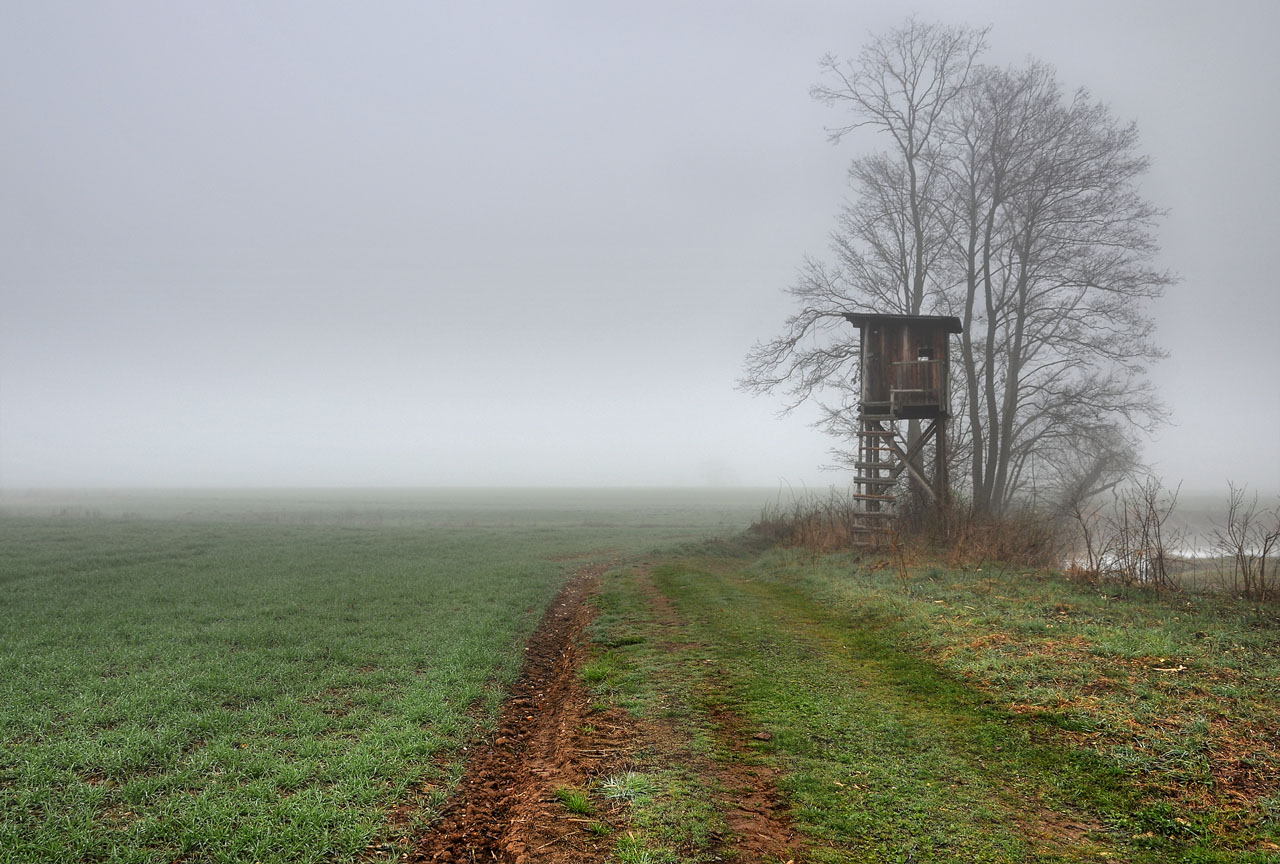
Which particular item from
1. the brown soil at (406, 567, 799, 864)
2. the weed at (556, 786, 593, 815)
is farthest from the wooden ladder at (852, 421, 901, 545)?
the weed at (556, 786, 593, 815)

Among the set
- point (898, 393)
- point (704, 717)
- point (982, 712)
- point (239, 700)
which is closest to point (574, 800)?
point (704, 717)

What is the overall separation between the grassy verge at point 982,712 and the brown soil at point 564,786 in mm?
231

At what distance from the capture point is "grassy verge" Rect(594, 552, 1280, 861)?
4.31 m

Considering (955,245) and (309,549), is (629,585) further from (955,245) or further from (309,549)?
(955,245)

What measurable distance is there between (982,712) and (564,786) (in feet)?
14.9

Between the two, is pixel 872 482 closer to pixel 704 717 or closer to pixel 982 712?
pixel 982 712

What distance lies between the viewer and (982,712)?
6.47 m

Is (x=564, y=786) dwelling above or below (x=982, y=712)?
below

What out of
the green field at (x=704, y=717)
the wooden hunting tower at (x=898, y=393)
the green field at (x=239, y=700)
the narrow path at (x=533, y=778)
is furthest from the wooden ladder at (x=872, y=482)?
the narrow path at (x=533, y=778)

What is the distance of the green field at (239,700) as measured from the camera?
470 cm

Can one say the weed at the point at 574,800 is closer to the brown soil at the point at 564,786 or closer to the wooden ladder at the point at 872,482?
the brown soil at the point at 564,786

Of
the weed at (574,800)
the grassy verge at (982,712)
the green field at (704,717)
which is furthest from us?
the weed at (574,800)

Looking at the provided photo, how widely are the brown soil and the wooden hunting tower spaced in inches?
552

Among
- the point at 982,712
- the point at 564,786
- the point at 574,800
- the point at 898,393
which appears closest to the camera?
the point at 574,800
